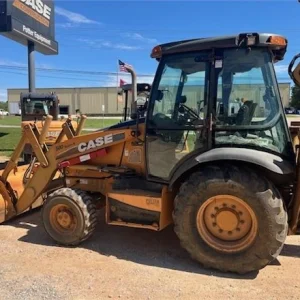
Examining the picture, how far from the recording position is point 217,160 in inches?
169

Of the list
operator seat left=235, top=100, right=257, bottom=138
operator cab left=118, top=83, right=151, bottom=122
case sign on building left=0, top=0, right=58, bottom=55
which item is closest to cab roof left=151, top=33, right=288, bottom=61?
operator seat left=235, top=100, right=257, bottom=138

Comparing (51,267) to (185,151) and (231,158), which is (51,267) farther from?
(231,158)

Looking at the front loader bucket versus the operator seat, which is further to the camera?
the front loader bucket

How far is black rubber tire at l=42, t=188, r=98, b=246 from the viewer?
16.6ft

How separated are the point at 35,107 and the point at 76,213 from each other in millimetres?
12104

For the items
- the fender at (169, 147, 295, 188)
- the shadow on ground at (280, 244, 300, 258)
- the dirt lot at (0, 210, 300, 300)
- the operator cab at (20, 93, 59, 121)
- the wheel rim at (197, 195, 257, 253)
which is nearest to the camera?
the dirt lot at (0, 210, 300, 300)

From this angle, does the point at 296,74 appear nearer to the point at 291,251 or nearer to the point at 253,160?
the point at 253,160

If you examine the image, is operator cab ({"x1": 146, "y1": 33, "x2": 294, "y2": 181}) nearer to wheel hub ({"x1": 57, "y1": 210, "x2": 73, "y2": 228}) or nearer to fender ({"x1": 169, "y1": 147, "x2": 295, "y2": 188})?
fender ({"x1": 169, "y1": 147, "x2": 295, "y2": 188})

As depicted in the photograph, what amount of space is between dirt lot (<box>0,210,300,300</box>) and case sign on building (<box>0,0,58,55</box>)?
16965 millimetres

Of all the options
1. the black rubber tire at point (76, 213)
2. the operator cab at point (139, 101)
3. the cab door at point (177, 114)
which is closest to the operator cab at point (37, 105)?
the operator cab at point (139, 101)

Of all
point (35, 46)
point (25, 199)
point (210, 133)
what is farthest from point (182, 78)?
point (35, 46)

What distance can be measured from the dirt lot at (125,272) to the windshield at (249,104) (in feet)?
4.64

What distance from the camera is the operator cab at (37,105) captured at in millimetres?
16125

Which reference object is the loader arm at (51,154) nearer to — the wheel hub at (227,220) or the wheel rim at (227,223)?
the wheel rim at (227,223)
